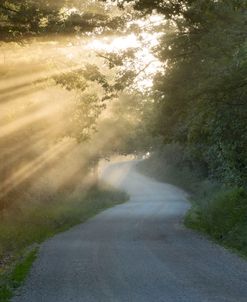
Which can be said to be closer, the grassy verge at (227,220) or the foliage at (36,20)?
the foliage at (36,20)

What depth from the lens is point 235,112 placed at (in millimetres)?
19750

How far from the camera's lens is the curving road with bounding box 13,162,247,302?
1238 cm

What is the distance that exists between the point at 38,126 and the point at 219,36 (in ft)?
31.7

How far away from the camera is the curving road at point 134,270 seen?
12.4m

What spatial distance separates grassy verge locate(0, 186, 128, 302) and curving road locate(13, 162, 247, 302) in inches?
18.5

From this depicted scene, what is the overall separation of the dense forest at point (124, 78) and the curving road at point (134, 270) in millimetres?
2434

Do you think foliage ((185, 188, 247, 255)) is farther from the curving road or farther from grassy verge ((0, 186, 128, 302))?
grassy verge ((0, 186, 128, 302))

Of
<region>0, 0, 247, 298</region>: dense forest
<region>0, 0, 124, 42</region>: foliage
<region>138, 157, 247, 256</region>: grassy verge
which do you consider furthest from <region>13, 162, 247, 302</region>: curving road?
<region>0, 0, 124, 42</region>: foliage

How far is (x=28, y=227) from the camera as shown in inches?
1024

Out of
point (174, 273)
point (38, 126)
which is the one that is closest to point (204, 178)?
point (38, 126)

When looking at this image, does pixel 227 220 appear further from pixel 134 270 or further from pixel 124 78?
pixel 134 270

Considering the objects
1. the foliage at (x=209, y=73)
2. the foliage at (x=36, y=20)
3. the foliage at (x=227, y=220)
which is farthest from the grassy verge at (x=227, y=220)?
the foliage at (x=36, y=20)

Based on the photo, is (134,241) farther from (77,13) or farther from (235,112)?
(77,13)

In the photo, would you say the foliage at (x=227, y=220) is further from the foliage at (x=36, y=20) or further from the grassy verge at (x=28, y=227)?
the foliage at (x=36, y=20)
